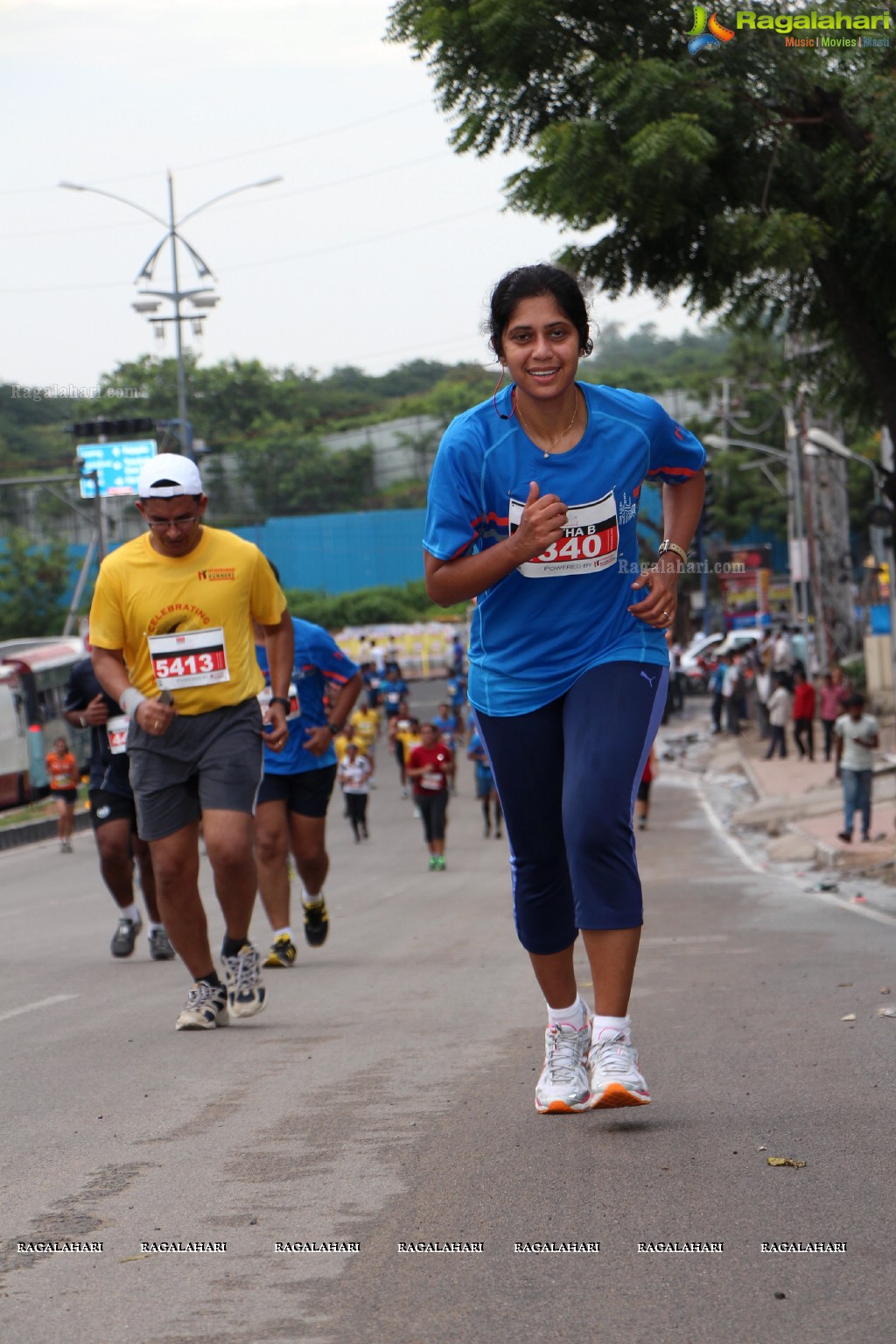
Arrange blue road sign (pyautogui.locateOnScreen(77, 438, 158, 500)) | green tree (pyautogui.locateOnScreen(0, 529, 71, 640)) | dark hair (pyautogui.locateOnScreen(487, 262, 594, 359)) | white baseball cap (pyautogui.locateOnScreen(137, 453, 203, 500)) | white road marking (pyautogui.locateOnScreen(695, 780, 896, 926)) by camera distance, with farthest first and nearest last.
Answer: green tree (pyautogui.locateOnScreen(0, 529, 71, 640)) < blue road sign (pyautogui.locateOnScreen(77, 438, 158, 500)) < white road marking (pyautogui.locateOnScreen(695, 780, 896, 926)) < white baseball cap (pyautogui.locateOnScreen(137, 453, 203, 500)) < dark hair (pyautogui.locateOnScreen(487, 262, 594, 359))

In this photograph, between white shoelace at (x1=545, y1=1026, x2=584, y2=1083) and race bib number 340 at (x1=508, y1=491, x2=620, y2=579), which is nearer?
race bib number 340 at (x1=508, y1=491, x2=620, y2=579)

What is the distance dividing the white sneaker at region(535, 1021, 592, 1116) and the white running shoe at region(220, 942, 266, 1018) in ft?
7.76

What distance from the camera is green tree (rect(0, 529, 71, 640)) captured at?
232 feet

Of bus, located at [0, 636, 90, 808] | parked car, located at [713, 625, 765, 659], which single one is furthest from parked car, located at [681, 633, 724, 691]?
bus, located at [0, 636, 90, 808]

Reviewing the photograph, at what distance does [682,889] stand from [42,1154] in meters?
11.4

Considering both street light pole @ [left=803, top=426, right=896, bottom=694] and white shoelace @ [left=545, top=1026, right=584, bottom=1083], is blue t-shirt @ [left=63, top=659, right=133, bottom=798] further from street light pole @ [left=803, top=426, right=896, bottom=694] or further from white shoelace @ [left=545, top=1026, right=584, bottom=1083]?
street light pole @ [left=803, top=426, right=896, bottom=694]

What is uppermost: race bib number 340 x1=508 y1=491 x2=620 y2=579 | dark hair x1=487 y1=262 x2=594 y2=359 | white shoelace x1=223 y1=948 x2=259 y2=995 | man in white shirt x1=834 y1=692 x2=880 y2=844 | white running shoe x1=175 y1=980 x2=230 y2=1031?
dark hair x1=487 y1=262 x2=594 y2=359

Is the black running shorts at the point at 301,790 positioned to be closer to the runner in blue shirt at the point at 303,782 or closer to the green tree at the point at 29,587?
the runner in blue shirt at the point at 303,782

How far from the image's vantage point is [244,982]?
6895mm

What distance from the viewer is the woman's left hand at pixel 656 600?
455cm

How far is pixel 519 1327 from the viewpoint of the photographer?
300 centimetres

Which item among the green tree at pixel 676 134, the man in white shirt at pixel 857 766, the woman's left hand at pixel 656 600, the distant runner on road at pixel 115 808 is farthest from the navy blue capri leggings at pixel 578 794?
the man in white shirt at pixel 857 766

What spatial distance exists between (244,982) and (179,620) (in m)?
1.47

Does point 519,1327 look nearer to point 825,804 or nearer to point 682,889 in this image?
point 682,889
